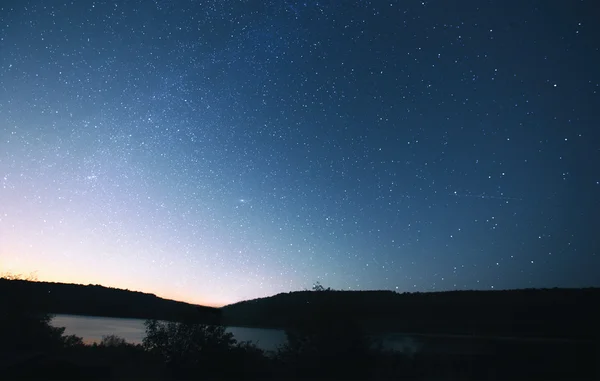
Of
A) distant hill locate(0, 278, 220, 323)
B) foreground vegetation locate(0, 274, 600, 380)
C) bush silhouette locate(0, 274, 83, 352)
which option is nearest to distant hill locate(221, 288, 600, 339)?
foreground vegetation locate(0, 274, 600, 380)

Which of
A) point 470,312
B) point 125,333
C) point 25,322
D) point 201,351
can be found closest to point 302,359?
point 201,351

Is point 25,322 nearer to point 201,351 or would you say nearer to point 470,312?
point 201,351

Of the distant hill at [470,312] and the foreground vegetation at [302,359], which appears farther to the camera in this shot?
the distant hill at [470,312]

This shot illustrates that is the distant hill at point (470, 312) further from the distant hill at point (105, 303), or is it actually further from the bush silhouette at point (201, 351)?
the distant hill at point (105, 303)

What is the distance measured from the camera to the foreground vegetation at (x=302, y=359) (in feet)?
48.1

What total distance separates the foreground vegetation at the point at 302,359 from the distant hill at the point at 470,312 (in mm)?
780

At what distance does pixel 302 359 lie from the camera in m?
16.8

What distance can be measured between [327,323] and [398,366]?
140 inches

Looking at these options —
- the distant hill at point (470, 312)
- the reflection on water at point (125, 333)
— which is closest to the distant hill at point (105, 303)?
the reflection on water at point (125, 333)

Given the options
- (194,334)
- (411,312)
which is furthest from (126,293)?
(194,334)

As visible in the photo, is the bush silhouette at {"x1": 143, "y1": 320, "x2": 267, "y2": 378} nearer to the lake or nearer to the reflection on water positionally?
the lake

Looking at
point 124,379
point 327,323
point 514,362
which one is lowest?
point 124,379

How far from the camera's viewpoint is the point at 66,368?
51.2ft

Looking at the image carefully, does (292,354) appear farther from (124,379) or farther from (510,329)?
(510,329)
